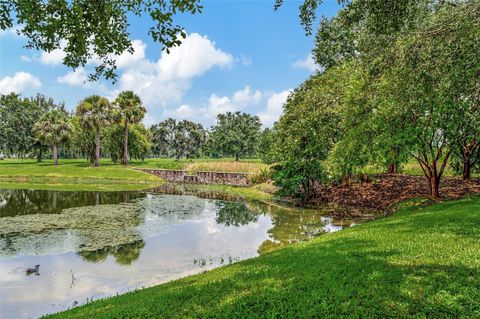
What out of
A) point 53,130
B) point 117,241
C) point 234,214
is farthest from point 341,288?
point 53,130

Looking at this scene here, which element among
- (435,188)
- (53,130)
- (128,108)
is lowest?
(435,188)

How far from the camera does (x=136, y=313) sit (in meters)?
6.94

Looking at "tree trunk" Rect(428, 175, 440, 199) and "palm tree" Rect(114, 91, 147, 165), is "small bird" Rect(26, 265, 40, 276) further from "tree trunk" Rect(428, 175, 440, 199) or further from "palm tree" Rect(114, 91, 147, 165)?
"palm tree" Rect(114, 91, 147, 165)

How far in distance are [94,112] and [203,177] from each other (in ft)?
83.0

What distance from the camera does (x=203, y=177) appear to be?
53.0 meters

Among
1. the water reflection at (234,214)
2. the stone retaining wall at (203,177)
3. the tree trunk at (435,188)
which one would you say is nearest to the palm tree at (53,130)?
the stone retaining wall at (203,177)

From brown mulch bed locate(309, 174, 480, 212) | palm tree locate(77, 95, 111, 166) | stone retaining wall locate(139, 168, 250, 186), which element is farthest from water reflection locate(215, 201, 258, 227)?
palm tree locate(77, 95, 111, 166)

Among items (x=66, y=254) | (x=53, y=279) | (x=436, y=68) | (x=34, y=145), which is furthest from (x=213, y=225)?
(x=34, y=145)

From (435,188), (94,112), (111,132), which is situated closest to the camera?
(435,188)

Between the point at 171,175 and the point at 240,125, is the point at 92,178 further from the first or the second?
the point at 240,125

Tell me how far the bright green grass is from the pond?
3.16m

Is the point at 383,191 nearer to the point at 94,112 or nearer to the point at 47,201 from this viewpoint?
the point at 47,201

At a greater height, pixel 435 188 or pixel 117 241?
pixel 435 188

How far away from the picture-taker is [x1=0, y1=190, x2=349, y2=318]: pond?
36.6 ft
